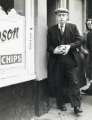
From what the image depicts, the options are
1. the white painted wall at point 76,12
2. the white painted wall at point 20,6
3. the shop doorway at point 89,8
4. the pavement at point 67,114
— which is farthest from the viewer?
the shop doorway at point 89,8

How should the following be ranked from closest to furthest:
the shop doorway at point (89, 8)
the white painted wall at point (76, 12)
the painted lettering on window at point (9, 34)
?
the painted lettering on window at point (9, 34) → the white painted wall at point (76, 12) → the shop doorway at point (89, 8)

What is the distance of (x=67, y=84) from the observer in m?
6.93

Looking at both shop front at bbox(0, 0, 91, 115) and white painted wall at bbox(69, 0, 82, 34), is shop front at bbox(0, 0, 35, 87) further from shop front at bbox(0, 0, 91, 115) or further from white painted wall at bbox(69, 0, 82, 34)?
white painted wall at bbox(69, 0, 82, 34)

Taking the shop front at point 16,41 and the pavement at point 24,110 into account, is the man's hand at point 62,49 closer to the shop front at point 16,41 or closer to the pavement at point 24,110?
the shop front at point 16,41

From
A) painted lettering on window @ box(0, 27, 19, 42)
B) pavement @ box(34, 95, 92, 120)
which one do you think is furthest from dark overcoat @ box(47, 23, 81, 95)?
painted lettering on window @ box(0, 27, 19, 42)

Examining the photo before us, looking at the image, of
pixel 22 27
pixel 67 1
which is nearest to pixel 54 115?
pixel 22 27

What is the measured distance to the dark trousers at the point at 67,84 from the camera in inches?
262

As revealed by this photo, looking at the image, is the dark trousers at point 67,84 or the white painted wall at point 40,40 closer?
the white painted wall at point 40,40

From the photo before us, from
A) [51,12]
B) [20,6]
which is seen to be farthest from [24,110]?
[51,12]

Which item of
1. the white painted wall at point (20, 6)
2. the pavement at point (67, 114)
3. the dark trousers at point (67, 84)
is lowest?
the pavement at point (67, 114)

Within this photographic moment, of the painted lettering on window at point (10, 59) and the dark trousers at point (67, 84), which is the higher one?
the painted lettering on window at point (10, 59)

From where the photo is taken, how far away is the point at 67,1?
8.55 metres

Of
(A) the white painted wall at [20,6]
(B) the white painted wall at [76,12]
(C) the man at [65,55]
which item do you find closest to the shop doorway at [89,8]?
(B) the white painted wall at [76,12]

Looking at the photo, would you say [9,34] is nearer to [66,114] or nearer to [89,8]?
[66,114]
